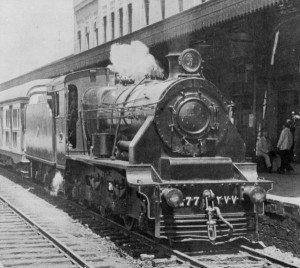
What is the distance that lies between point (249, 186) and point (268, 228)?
4.28 feet

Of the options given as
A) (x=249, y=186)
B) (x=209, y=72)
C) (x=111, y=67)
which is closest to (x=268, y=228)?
(x=249, y=186)

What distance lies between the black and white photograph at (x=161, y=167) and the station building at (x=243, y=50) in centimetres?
5

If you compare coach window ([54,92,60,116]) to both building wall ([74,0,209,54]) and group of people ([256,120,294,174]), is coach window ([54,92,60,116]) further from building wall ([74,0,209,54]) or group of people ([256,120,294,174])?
building wall ([74,0,209,54])

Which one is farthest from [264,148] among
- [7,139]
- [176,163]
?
[7,139]

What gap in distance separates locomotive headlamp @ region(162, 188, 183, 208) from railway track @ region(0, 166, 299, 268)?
646 mm

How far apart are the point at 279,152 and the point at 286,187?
3.29 m

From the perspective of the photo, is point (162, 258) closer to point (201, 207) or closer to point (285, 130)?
point (201, 207)

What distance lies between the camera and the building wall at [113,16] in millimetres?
23562

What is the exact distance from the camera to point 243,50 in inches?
590

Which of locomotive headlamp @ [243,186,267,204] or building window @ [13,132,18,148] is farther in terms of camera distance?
building window @ [13,132,18,148]

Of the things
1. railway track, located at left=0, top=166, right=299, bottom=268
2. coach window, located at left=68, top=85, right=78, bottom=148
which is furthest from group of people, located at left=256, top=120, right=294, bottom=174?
railway track, located at left=0, top=166, right=299, bottom=268

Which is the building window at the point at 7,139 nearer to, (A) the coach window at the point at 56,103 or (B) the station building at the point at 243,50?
(B) the station building at the point at 243,50

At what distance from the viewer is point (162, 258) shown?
287 inches

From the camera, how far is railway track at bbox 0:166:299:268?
6.95m
